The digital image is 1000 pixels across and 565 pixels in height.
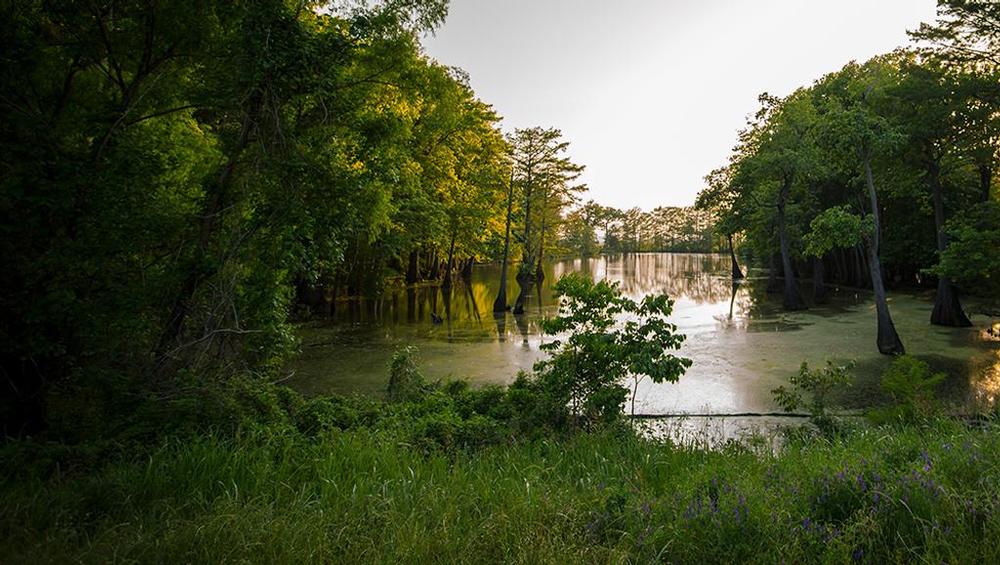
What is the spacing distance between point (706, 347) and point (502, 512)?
522 inches

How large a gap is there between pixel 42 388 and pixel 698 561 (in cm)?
672

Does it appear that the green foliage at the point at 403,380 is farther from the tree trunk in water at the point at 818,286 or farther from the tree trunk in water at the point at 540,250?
the tree trunk in water at the point at 540,250

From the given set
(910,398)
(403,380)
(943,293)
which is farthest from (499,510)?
(943,293)

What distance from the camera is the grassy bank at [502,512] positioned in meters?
2.35

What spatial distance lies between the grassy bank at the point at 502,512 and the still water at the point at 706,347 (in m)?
5.95

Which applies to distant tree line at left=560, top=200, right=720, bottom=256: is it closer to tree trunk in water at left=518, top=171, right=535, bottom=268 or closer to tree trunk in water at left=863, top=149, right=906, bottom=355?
tree trunk in water at left=518, top=171, right=535, bottom=268

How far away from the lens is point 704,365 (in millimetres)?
12109

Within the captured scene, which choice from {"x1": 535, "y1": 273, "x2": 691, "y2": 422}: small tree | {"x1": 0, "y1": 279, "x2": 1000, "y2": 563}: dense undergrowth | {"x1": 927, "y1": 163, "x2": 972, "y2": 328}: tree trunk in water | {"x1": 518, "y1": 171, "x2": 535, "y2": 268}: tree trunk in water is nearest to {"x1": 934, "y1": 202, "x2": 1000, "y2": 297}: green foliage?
{"x1": 927, "y1": 163, "x2": 972, "y2": 328}: tree trunk in water

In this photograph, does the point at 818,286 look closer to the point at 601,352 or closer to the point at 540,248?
the point at 540,248

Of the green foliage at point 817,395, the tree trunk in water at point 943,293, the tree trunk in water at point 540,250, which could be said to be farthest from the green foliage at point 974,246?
the tree trunk in water at point 540,250

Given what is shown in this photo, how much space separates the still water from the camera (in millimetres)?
9852

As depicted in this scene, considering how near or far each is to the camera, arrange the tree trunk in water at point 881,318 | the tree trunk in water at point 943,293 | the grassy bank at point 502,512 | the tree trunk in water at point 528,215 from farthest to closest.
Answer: the tree trunk in water at point 528,215
the tree trunk in water at point 943,293
the tree trunk in water at point 881,318
the grassy bank at point 502,512

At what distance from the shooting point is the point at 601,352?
677 cm

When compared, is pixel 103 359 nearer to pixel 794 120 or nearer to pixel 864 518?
pixel 864 518
